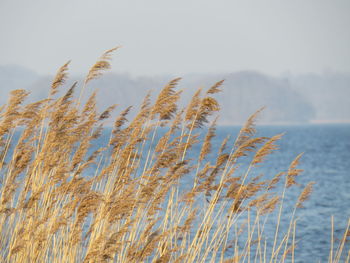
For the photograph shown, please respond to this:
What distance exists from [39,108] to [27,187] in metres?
0.98

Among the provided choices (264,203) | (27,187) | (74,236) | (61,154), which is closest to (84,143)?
(61,154)

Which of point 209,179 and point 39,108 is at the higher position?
point 39,108

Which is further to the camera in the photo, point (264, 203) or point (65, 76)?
point (65, 76)

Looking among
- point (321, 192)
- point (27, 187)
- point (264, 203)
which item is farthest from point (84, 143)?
point (321, 192)

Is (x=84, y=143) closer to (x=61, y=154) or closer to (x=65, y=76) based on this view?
(x=61, y=154)

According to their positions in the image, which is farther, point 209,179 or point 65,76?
point 65,76

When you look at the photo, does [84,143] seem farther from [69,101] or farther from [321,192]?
[321,192]

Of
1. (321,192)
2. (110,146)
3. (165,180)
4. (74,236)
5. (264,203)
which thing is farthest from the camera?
(321,192)

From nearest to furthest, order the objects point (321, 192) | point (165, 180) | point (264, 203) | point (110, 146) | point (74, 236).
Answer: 1. point (74, 236)
2. point (165, 180)
3. point (264, 203)
4. point (110, 146)
5. point (321, 192)

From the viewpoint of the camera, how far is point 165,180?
A: 5.85m

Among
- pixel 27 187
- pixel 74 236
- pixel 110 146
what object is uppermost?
pixel 110 146

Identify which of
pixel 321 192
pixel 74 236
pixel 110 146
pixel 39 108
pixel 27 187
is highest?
pixel 39 108

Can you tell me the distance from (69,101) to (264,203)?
253 centimetres

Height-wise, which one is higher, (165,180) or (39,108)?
(39,108)
